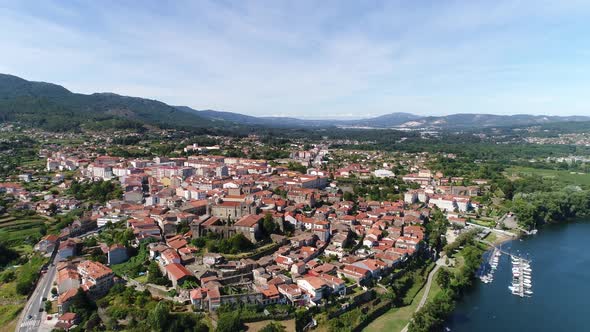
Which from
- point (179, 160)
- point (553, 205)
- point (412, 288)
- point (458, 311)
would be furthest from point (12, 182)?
point (553, 205)

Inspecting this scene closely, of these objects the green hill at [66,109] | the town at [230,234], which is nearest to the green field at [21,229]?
the town at [230,234]

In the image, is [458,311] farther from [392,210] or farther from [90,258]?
[90,258]

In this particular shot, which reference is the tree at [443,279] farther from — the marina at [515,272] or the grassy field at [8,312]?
the grassy field at [8,312]

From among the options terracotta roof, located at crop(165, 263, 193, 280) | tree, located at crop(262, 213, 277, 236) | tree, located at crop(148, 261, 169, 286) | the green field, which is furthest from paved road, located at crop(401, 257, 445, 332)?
the green field

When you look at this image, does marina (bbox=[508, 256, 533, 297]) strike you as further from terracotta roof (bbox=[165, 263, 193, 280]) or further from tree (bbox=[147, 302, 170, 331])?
tree (bbox=[147, 302, 170, 331])

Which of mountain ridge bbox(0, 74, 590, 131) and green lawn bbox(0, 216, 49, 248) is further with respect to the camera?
mountain ridge bbox(0, 74, 590, 131)

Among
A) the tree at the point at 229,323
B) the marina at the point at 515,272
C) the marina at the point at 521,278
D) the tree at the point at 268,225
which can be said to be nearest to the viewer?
the tree at the point at 229,323

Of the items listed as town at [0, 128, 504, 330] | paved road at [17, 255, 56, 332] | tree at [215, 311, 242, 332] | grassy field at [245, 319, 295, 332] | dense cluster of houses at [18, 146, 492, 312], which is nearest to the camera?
tree at [215, 311, 242, 332]
